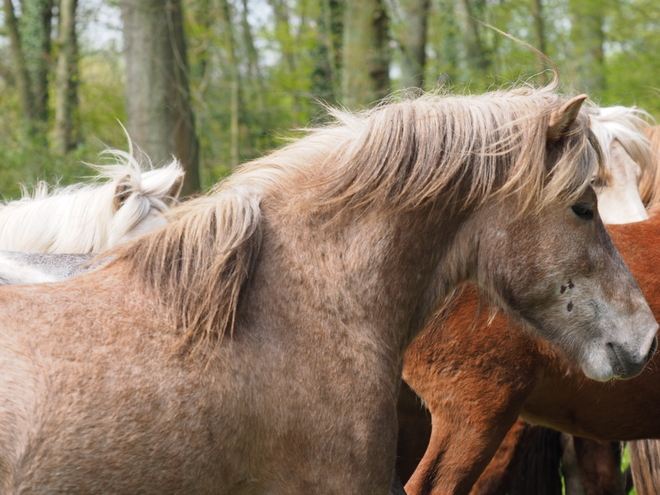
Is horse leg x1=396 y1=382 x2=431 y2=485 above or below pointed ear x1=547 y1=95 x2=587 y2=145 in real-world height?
below

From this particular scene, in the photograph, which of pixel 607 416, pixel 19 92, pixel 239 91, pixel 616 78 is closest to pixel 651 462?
pixel 607 416

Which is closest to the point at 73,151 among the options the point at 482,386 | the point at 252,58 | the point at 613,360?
the point at 252,58

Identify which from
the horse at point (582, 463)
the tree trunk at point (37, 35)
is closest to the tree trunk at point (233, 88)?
the tree trunk at point (37, 35)

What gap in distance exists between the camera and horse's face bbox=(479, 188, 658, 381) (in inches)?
99.3

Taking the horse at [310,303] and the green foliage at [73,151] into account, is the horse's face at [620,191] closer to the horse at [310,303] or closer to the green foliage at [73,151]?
the horse at [310,303]

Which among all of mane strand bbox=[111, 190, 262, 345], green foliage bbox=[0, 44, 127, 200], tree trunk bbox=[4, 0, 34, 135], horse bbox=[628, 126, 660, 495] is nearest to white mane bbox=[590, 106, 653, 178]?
horse bbox=[628, 126, 660, 495]

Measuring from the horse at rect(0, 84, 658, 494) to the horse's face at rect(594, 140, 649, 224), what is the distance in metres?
2.64

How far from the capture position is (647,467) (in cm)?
486

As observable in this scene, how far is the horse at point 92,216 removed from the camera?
4.32m

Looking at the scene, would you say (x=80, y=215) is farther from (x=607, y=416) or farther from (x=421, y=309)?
(x=607, y=416)

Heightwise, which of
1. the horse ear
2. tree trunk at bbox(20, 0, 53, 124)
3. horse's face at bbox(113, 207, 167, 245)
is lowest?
horse's face at bbox(113, 207, 167, 245)

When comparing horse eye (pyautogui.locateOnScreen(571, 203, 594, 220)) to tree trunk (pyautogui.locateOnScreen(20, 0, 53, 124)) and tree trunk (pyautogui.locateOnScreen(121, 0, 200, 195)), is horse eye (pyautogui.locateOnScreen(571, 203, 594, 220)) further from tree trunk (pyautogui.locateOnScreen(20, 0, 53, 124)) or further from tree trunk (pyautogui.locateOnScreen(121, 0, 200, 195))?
tree trunk (pyautogui.locateOnScreen(20, 0, 53, 124))

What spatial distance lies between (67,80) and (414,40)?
6.05 m

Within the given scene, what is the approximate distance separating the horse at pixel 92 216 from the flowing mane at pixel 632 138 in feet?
10.6
